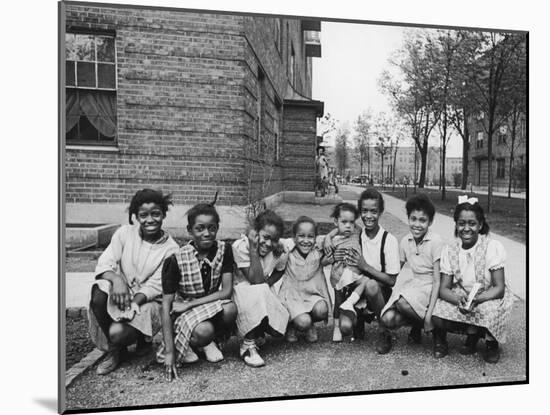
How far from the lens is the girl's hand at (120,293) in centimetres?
429

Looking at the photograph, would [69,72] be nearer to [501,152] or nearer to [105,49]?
[105,49]

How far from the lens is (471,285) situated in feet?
16.0

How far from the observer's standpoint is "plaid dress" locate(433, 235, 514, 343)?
4.84 m

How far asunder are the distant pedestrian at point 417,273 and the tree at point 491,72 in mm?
713

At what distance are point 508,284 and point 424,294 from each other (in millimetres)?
826

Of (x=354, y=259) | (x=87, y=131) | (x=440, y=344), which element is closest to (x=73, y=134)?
(x=87, y=131)

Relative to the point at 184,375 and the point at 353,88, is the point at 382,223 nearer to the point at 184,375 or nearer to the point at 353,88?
the point at 353,88

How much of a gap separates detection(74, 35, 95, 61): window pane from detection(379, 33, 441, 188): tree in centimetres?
239

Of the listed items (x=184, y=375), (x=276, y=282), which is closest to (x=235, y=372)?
(x=184, y=375)

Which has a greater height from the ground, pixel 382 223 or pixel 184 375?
pixel 382 223

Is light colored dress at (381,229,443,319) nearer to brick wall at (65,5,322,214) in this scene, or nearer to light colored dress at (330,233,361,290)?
light colored dress at (330,233,361,290)

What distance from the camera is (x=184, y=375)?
4410mm

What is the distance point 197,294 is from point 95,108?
1.65 meters

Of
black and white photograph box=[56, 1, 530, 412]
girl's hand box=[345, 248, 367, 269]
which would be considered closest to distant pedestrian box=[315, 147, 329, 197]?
black and white photograph box=[56, 1, 530, 412]
